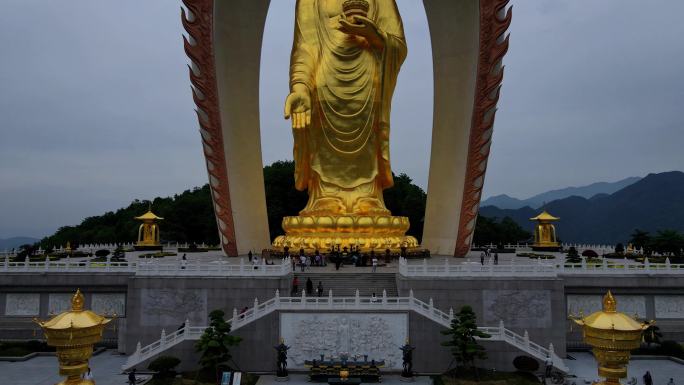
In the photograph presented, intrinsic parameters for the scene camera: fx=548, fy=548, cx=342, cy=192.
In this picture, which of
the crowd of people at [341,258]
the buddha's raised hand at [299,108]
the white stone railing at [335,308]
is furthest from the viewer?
the buddha's raised hand at [299,108]

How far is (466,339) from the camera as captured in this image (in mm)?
10750

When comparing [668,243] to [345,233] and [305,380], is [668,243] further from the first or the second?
[305,380]

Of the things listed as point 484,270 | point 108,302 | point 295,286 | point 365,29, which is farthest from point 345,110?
point 108,302

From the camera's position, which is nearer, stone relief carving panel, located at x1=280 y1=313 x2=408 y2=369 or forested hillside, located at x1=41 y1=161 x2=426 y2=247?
stone relief carving panel, located at x1=280 y1=313 x2=408 y2=369

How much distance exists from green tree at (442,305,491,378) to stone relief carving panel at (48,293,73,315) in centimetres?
1020

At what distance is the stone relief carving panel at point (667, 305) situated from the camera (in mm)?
14234

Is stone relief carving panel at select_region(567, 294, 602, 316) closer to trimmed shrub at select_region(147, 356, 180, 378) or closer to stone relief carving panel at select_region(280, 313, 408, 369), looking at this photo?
stone relief carving panel at select_region(280, 313, 408, 369)

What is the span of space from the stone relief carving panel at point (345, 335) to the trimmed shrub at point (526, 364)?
2308 mm

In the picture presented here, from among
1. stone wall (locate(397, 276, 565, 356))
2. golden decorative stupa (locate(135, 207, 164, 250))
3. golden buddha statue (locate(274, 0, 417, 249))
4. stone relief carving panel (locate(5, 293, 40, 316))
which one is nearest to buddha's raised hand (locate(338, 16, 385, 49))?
golden buddha statue (locate(274, 0, 417, 249))

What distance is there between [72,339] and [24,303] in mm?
11454

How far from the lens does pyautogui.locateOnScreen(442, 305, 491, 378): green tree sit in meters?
10.6

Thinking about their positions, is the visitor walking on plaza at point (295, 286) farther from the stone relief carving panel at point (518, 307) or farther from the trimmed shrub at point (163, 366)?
the stone relief carving panel at point (518, 307)

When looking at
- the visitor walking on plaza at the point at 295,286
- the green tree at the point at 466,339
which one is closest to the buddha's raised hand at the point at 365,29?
the visitor walking on plaza at the point at 295,286

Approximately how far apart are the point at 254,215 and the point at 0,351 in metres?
9.02
